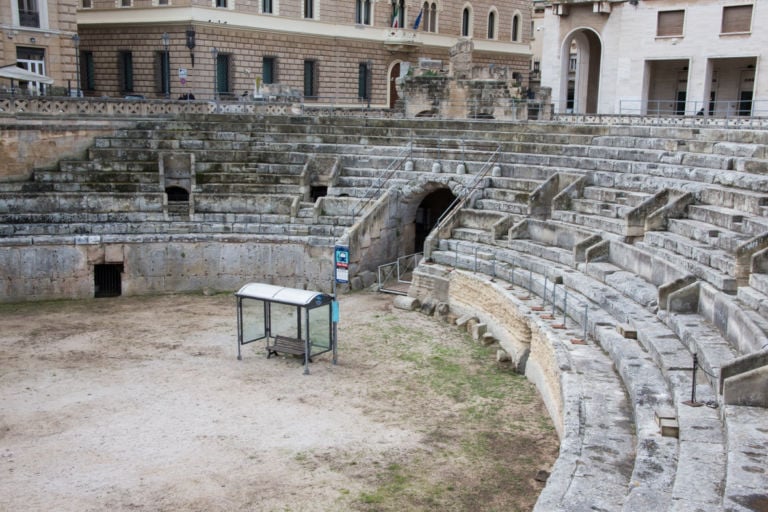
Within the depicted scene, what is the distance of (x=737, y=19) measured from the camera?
27.1m

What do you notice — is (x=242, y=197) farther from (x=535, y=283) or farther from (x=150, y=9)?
(x=150, y=9)

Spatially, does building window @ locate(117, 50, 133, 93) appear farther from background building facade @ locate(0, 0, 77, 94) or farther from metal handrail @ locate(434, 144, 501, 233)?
metal handrail @ locate(434, 144, 501, 233)

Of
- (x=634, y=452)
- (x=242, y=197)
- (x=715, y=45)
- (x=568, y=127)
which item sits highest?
(x=715, y=45)

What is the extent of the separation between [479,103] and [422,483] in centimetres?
2135

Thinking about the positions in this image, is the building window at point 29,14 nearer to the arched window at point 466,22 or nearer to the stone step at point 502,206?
the stone step at point 502,206

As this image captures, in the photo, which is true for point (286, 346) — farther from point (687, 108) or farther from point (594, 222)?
point (687, 108)

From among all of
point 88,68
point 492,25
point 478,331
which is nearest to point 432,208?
point 478,331

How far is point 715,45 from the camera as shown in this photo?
90.6 ft

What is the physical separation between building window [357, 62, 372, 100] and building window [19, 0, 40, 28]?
1540cm

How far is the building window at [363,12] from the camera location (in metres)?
37.9

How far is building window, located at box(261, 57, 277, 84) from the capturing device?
116 ft

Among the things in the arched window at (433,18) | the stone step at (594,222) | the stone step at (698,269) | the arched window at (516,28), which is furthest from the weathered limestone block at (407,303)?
the arched window at (516,28)

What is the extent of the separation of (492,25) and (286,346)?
3291 centimetres

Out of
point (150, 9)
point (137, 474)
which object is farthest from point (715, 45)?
point (137, 474)
